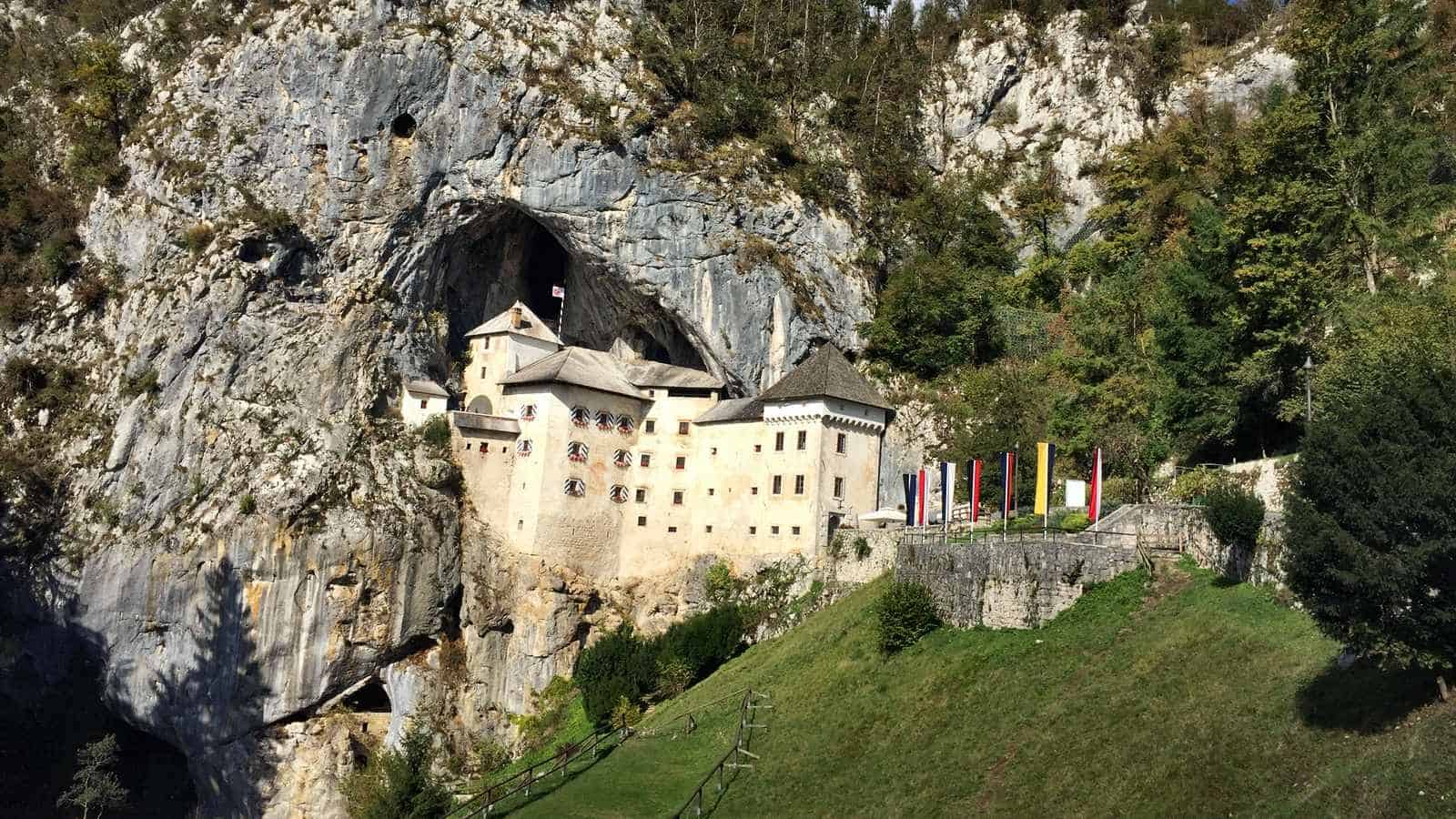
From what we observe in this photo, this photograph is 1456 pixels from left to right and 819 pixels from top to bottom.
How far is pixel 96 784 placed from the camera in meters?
51.8

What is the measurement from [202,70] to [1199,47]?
58.4 meters

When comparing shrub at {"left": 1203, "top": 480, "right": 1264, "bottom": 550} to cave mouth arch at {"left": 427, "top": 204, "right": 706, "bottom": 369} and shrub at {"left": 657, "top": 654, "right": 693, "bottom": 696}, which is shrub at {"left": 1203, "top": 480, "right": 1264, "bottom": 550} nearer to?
shrub at {"left": 657, "top": 654, "right": 693, "bottom": 696}

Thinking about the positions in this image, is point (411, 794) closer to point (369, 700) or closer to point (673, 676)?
point (673, 676)

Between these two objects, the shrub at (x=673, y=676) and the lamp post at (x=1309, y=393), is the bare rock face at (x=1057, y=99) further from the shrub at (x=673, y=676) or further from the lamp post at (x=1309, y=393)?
the shrub at (x=673, y=676)

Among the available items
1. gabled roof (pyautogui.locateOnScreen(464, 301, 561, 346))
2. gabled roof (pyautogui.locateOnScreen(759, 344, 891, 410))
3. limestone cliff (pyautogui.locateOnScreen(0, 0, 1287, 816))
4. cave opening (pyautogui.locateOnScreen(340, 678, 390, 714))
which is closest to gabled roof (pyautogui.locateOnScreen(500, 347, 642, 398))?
gabled roof (pyautogui.locateOnScreen(464, 301, 561, 346))

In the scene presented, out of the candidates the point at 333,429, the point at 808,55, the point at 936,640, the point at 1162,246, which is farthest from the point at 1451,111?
the point at 333,429

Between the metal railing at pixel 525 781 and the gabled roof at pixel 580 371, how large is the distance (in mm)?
16368

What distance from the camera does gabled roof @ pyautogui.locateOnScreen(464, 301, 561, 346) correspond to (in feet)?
189

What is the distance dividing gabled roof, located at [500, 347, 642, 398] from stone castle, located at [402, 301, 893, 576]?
0.09m

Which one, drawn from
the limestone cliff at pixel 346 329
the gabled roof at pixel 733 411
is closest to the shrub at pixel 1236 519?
the gabled roof at pixel 733 411

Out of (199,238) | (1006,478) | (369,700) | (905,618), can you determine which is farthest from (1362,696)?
(199,238)

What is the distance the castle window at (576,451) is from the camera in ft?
173

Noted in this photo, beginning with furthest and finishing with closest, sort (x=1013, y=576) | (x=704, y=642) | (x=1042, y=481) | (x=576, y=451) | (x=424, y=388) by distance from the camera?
(x=424, y=388) < (x=576, y=451) < (x=704, y=642) < (x=1042, y=481) < (x=1013, y=576)

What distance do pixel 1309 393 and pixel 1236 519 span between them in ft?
33.0
